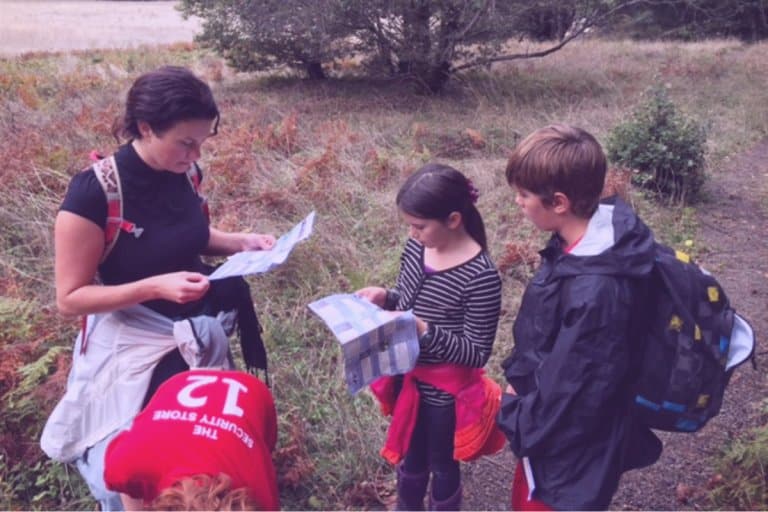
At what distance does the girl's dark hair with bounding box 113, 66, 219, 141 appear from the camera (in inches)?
92.0

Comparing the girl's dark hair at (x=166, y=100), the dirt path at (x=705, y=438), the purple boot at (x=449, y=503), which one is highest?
the girl's dark hair at (x=166, y=100)

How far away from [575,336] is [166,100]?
1.51 meters

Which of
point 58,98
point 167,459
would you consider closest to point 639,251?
point 167,459

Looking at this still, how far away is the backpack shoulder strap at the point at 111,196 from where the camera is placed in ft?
7.67

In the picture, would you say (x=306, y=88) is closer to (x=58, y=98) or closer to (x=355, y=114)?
(x=355, y=114)

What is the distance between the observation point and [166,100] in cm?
233

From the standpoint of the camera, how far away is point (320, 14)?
472 inches

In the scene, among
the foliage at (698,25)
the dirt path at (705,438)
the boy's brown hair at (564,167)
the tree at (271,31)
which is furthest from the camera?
the foliage at (698,25)

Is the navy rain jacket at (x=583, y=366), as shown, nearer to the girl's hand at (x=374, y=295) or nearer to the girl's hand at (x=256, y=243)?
the girl's hand at (x=374, y=295)

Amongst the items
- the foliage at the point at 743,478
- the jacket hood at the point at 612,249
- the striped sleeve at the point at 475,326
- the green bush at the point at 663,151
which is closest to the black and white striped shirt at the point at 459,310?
the striped sleeve at the point at 475,326

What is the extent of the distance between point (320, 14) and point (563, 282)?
1091 cm

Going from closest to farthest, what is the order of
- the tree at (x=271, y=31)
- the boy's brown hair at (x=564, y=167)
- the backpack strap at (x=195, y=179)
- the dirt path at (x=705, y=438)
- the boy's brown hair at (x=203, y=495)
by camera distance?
the boy's brown hair at (x=203, y=495) → the boy's brown hair at (x=564, y=167) → the backpack strap at (x=195, y=179) → the dirt path at (x=705, y=438) → the tree at (x=271, y=31)

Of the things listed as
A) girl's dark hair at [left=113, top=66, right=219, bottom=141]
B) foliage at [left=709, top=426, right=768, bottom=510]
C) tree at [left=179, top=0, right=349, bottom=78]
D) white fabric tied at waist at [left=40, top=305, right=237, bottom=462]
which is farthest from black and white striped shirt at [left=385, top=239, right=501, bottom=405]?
A: tree at [left=179, top=0, right=349, bottom=78]

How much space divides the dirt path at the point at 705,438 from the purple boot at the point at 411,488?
0.53m
